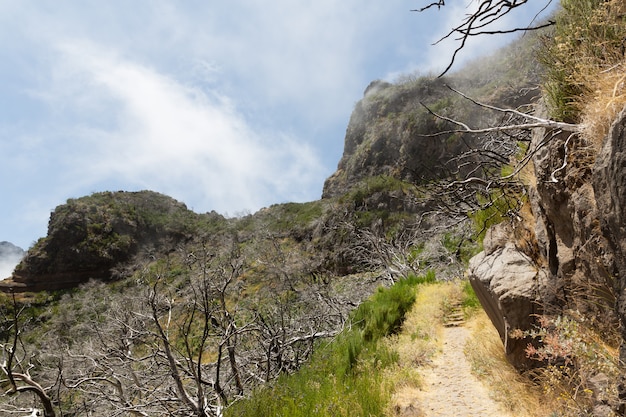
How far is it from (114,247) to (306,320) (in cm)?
5027

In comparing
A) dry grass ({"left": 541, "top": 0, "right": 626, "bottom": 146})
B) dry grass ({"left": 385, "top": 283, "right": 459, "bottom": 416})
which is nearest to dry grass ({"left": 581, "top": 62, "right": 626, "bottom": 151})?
dry grass ({"left": 541, "top": 0, "right": 626, "bottom": 146})

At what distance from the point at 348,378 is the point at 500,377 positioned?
2252mm

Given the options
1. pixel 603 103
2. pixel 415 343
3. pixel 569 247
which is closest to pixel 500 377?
pixel 569 247

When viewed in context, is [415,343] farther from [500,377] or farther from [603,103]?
[603,103]

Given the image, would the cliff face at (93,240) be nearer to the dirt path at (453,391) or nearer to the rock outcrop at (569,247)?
the dirt path at (453,391)

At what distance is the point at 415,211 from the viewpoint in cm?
3591

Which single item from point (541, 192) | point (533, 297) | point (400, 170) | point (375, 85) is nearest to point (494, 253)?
point (533, 297)

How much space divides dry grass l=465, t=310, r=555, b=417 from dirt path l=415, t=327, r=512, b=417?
0.42ft

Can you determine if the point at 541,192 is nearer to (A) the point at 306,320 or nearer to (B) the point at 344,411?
(B) the point at 344,411

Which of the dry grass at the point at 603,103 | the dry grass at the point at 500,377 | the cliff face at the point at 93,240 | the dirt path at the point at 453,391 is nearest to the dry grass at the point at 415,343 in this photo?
the dirt path at the point at 453,391

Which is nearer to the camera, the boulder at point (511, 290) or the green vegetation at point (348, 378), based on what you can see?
the boulder at point (511, 290)

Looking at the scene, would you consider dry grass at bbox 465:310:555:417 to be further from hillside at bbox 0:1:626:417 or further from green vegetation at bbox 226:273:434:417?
green vegetation at bbox 226:273:434:417

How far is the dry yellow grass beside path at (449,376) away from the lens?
155 inches

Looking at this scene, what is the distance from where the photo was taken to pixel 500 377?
13.6 feet
